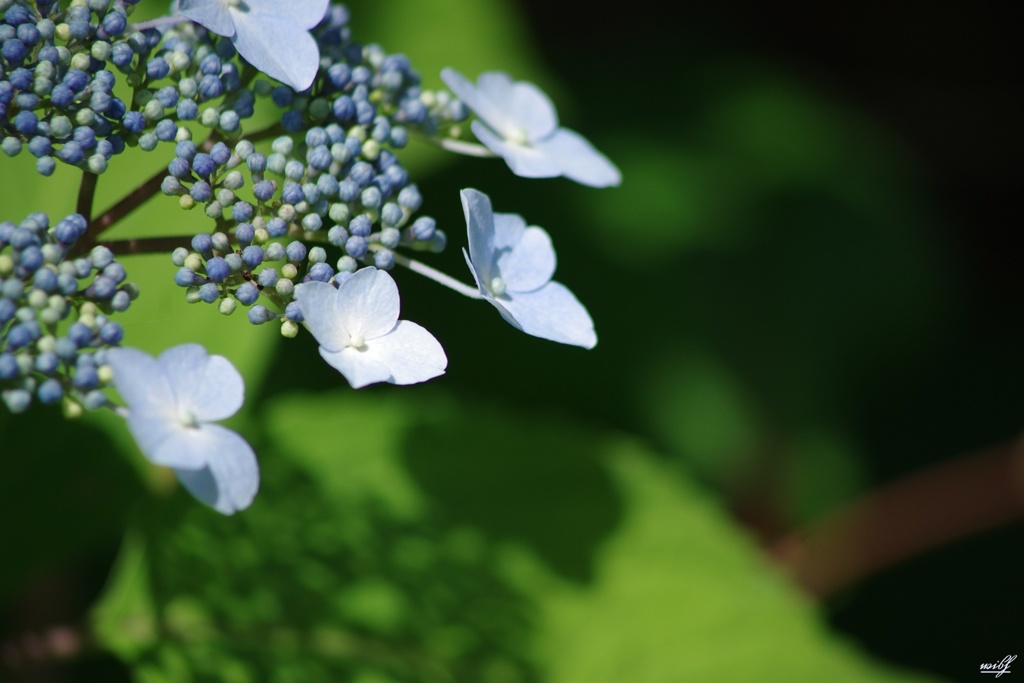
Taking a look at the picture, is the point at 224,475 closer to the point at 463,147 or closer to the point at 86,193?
the point at 86,193

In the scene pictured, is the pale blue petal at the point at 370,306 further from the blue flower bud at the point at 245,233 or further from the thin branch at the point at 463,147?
the thin branch at the point at 463,147

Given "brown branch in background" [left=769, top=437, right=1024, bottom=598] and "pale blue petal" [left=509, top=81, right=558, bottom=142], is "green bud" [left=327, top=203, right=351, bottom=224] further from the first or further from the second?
"brown branch in background" [left=769, top=437, right=1024, bottom=598]

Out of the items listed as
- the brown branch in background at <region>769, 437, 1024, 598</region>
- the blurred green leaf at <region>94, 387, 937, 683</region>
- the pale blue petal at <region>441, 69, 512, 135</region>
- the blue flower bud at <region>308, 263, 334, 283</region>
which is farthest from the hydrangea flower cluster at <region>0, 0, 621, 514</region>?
the brown branch in background at <region>769, 437, 1024, 598</region>

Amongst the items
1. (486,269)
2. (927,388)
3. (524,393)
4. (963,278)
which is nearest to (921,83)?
(963,278)

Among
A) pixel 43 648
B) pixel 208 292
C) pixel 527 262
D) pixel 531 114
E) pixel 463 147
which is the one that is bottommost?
pixel 43 648

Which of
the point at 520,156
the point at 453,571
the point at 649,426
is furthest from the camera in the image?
the point at 649,426

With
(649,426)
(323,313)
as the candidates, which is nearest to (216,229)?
(323,313)

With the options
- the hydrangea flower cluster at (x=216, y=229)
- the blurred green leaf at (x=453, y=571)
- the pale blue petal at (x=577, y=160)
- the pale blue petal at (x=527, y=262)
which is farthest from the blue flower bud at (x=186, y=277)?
the blurred green leaf at (x=453, y=571)
